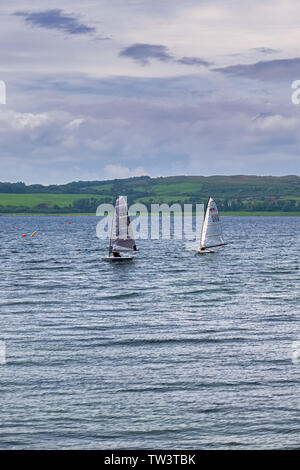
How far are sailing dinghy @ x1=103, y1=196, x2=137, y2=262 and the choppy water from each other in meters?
34.5

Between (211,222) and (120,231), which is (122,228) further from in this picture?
(211,222)

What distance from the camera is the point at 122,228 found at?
10238 centimetres

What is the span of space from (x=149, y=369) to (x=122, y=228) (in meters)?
70.7

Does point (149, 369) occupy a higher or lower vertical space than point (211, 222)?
lower

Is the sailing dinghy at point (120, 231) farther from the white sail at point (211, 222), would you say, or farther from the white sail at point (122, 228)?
the white sail at point (211, 222)

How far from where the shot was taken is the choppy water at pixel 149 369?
2341 centimetres

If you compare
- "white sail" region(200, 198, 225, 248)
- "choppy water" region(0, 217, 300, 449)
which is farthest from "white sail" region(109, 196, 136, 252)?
"choppy water" region(0, 217, 300, 449)

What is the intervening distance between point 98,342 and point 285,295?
29427mm

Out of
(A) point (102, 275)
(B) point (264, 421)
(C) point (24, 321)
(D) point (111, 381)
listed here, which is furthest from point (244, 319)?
(A) point (102, 275)

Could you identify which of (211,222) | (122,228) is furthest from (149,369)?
(211,222)

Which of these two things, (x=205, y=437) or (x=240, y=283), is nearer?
(x=205, y=437)

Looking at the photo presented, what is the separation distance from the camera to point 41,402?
26.5m

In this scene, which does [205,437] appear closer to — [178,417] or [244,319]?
[178,417]

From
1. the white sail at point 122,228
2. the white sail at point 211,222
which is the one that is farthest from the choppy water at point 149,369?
the white sail at point 211,222
